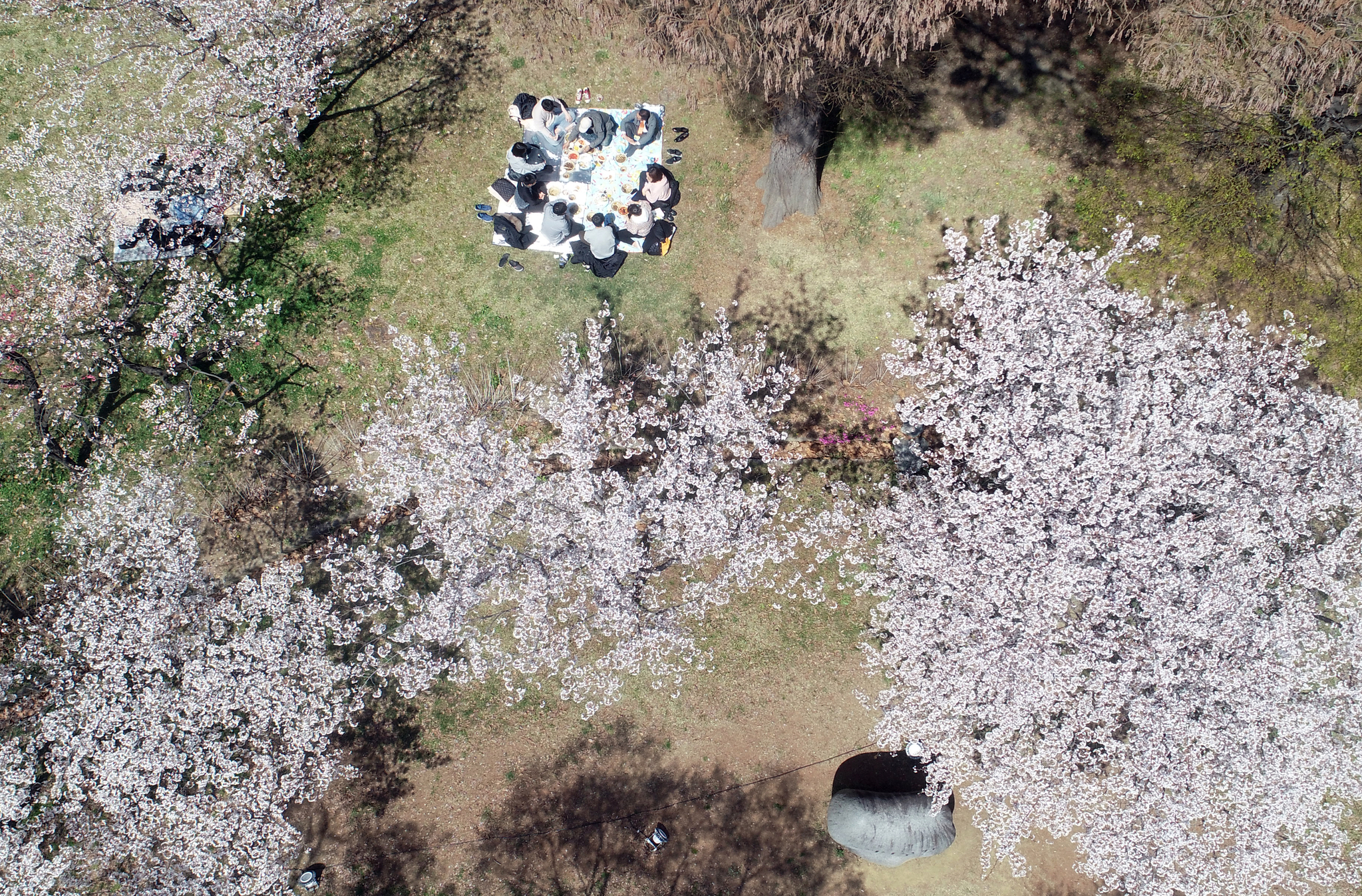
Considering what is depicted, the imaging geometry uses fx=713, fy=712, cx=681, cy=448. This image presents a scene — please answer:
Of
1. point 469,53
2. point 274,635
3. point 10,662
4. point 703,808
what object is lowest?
point 703,808

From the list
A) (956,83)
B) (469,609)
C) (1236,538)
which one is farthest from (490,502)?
(956,83)

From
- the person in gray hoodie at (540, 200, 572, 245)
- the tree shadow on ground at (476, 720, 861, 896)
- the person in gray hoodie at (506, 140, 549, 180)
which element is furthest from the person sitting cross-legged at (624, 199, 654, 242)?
the tree shadow on ground at (476, 720, 861, 896)

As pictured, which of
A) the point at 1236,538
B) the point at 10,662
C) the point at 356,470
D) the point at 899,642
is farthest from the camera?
the point at 356,470

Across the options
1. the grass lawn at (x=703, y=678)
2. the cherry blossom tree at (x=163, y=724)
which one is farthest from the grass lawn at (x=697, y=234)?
the cherry blossom tree at (x=163, y=724)

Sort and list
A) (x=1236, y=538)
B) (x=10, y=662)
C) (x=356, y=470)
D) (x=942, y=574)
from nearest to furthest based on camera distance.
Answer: (x=1236, y=538)
(x=942, y=574)
(x=10, y=662)
(x=356, y=470)

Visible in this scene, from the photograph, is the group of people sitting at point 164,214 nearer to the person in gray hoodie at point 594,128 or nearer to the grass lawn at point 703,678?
the grass lawn at point 703,678

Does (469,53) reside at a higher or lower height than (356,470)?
higher

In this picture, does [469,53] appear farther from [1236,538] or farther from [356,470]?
[1236,538]
